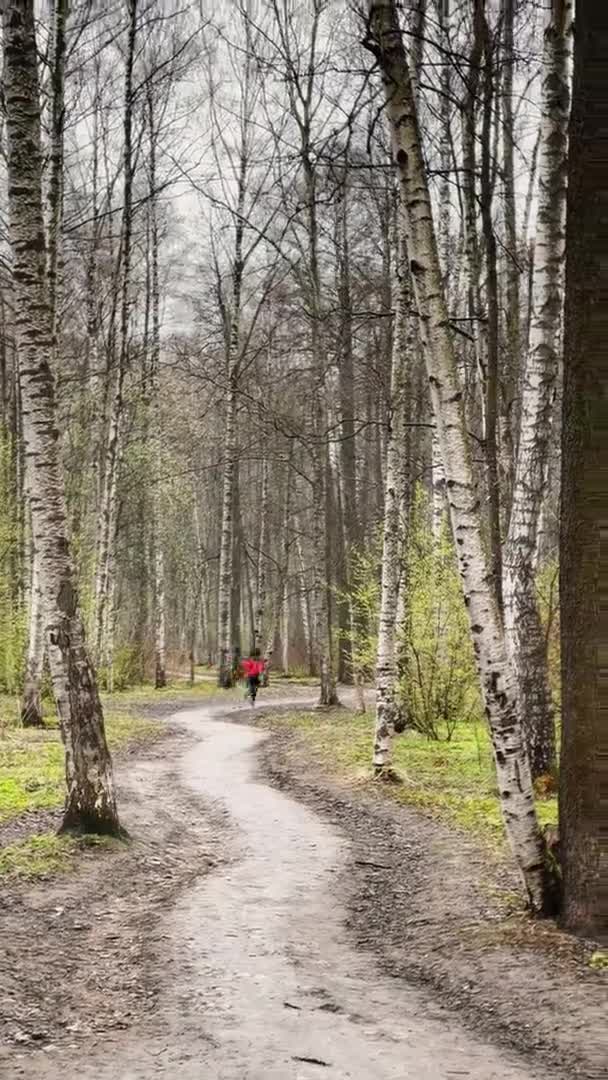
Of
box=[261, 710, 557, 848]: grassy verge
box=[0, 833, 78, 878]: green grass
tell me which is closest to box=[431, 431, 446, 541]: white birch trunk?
box=[261, 710, 557, 848]: grassy verge

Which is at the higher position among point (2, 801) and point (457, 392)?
point (457, 392)

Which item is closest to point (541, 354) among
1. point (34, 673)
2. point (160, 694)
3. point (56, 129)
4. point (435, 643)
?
point (435, 643)

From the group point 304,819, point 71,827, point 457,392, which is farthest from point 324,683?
point 457,392

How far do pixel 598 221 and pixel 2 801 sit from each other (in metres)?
8.24

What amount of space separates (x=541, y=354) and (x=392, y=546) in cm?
394

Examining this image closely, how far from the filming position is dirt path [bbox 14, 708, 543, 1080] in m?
4.27

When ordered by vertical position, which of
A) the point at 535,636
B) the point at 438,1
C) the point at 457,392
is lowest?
the point at 535,636

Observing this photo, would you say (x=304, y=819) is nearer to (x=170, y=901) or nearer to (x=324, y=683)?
(x=170, y=901)

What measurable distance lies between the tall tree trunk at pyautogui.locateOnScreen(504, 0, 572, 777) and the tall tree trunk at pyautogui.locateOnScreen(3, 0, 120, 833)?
4315 mm

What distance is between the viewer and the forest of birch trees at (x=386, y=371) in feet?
18.6

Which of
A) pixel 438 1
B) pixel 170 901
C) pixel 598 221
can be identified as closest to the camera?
pixel 598 221

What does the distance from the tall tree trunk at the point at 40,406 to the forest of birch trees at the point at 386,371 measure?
0.02 m

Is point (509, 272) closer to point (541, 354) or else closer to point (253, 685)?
point (541, 354)

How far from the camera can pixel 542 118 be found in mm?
9414
